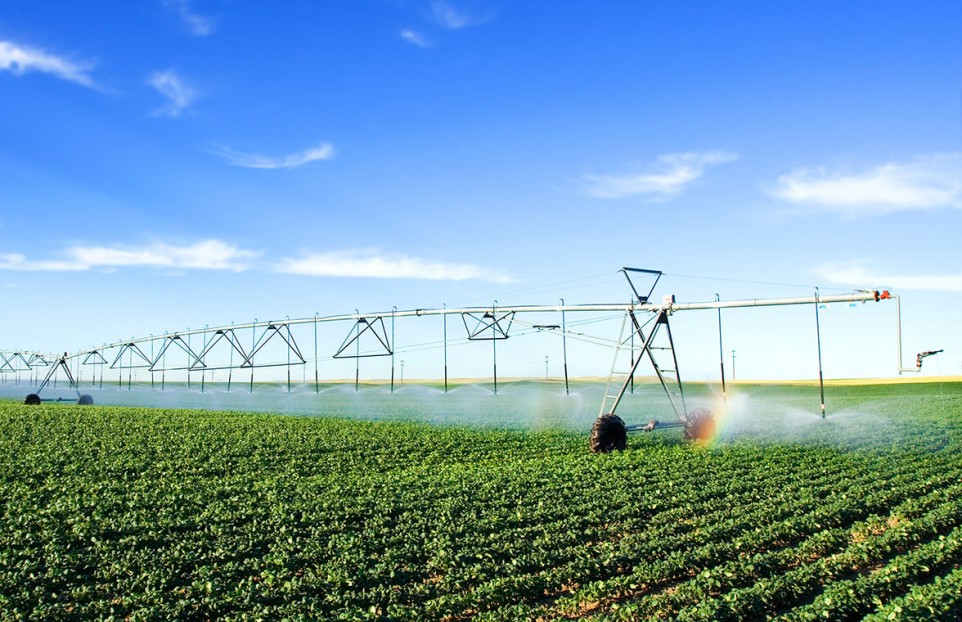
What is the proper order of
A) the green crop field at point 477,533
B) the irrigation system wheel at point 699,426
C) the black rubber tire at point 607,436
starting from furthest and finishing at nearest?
the irrigation system wheel at point 699,426, the black rubber tire at point 607,436, the green crop field at point 477,533

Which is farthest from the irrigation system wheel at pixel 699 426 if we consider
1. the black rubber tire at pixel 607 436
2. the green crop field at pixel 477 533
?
the black rubber tire at pixel 607 436

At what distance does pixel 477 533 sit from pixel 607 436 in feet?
42.7

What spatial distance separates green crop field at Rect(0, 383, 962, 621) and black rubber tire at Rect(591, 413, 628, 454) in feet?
2.55

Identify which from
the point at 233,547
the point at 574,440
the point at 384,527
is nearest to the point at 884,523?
the point at 384,527

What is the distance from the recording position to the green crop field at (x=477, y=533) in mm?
10555

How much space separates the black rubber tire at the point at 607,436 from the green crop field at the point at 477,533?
78 cm

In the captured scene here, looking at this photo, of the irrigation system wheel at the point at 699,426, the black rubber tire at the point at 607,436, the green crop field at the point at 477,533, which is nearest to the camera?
the green crop field at the point at 477,533

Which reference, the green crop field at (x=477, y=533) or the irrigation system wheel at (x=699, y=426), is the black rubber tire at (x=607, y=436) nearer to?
the green crop field at (x=477, y=533)

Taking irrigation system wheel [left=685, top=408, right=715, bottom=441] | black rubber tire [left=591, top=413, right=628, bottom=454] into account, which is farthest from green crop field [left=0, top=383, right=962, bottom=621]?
irrigation system wheel [left=685, top=408, right=715, bottom=441]

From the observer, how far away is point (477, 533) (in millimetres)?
14164

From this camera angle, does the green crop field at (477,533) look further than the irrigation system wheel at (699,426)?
No

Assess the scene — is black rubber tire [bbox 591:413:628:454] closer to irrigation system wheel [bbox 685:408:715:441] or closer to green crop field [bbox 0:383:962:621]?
green crop field [bbox 0:383:962:621]

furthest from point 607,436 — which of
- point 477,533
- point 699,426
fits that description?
point 477,533

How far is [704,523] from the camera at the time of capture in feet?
49.7
